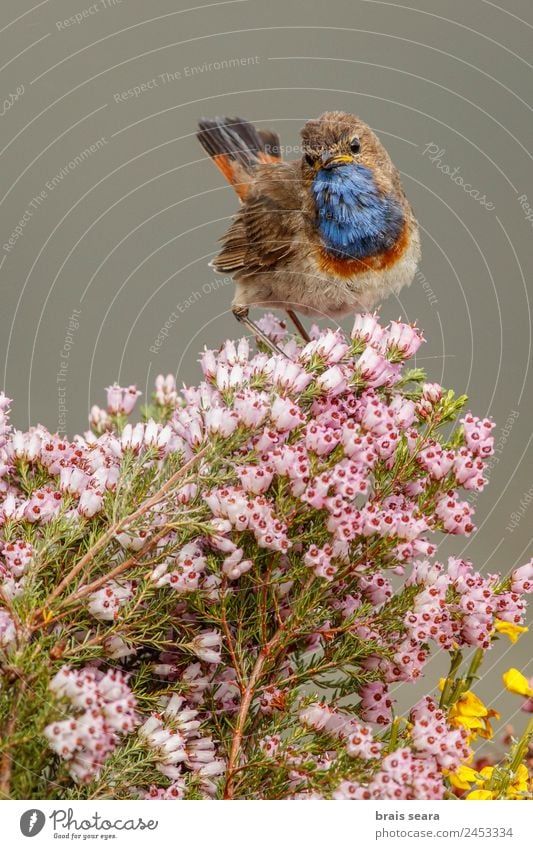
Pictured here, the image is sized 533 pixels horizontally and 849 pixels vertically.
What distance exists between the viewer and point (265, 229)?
3.22m

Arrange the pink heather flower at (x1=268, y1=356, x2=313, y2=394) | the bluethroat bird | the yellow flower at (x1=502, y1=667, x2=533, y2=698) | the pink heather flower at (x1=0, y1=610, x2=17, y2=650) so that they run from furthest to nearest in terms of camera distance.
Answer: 1. the bluethroat bird
2. the yellow flower at (x1=502, y1=667, x2=533, y2=698)
3. the pink heather flower at (x1=268, y1=356, x2=313, y2=394)
4. the pink heather flower at (x1=0, y1=610, x2=17, y2=650)

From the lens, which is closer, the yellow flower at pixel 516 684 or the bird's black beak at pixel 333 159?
the yellow flower at pixel 516 684

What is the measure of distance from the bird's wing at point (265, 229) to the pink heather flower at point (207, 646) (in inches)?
74.0

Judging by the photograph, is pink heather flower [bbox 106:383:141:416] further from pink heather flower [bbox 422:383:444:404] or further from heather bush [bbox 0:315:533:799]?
pink heather flower [bbox 422:383:444:404]

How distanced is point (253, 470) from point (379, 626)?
1.11ft

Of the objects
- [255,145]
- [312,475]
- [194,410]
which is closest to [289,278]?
[255,145]

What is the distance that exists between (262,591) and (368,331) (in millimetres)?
519

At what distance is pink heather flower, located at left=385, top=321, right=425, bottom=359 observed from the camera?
1.64 meters

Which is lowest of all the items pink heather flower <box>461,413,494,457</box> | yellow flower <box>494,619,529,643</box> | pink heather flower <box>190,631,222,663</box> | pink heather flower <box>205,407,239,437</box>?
pink heather flower <box>190,631,222,663</box>

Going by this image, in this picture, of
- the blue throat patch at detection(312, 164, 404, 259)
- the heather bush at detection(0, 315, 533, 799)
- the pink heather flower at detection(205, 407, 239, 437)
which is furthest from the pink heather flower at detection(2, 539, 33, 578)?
the blue throat patch at detection(312, 164, 404, 259)

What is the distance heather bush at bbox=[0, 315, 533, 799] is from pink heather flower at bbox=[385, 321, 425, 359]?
81 mm

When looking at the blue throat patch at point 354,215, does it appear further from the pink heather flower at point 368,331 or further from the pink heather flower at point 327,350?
the pink heather flower at point 327,350

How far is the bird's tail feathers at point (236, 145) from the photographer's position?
372 centimetres

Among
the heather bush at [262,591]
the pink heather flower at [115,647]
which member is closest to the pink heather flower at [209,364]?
the heather bush at [262,591]
